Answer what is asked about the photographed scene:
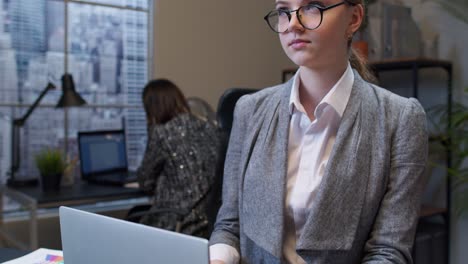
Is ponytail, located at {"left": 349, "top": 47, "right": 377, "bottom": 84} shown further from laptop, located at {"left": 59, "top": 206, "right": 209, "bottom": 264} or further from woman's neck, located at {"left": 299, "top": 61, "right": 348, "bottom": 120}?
laptop, located at {"left": 59, "top": 206, "right": 209, "bottom": 264}

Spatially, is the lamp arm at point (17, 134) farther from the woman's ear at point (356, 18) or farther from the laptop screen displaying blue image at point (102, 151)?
the woman's ear at point (356, 18)

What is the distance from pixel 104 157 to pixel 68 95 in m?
0.42

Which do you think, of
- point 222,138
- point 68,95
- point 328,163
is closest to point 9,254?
point 222,138

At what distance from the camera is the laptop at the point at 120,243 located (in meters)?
0.64

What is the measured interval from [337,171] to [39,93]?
252 cm

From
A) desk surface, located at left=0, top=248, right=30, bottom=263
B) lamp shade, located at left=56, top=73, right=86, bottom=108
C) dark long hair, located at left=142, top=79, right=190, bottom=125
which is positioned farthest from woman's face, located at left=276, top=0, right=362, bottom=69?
lamp shade, located at left=56, top=73, right=86, bottom=108

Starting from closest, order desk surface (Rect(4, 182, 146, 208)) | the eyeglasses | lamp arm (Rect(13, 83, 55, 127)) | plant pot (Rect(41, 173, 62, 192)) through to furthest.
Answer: the eyeglasses
desk surface (Rect(4, 182, 146, 208))
plant pot (Rect(41, 173, 62, 192))
lamp arm (Rect(13, 83, 55, 127))

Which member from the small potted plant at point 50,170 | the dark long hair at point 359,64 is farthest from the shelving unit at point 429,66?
the small potted plant at point 50,170

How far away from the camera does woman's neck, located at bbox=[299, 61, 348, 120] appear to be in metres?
1.09

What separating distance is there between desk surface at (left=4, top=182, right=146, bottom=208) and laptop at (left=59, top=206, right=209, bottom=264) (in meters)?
1.69

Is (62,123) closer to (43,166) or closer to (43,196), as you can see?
(43,166)

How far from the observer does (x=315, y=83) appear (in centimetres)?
111

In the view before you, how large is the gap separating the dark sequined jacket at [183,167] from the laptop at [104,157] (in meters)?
0.34

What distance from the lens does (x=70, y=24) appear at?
3234mm
